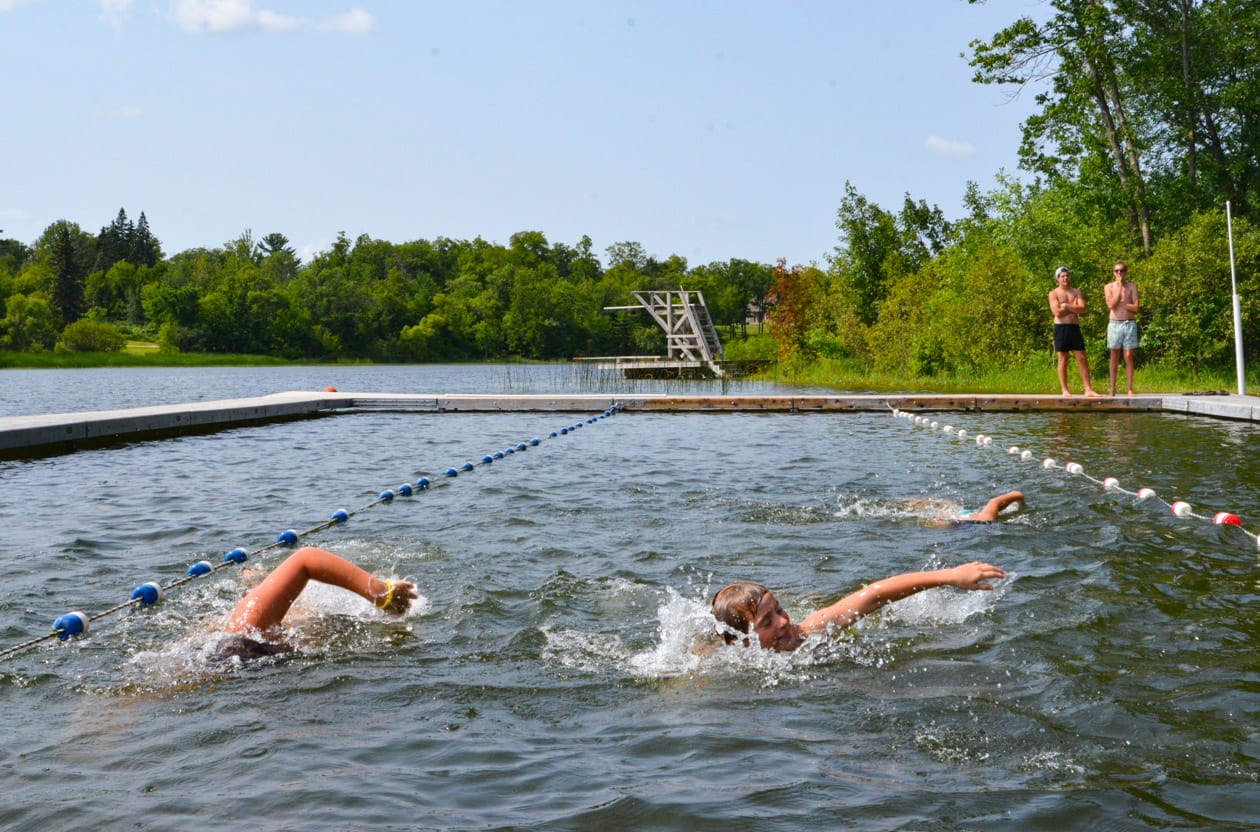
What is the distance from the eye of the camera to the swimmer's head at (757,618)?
16.4ft

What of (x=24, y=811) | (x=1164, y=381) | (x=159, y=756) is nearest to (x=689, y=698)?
(x=159, y=756)

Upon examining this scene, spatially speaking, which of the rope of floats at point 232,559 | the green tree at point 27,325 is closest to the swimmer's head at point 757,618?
the rope of floats at point 232,559

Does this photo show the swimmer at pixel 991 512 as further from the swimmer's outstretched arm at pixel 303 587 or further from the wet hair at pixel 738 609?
the swimmer's outstretched arm at pixel 303 587

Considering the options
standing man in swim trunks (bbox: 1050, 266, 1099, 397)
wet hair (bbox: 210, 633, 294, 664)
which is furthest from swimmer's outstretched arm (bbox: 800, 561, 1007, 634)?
standing man in swim trunks (bbox: 1050, 266, 1099, 397)

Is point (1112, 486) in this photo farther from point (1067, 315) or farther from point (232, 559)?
point (1067, 315)

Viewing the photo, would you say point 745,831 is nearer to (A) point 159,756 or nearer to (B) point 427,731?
(B) point 427,731

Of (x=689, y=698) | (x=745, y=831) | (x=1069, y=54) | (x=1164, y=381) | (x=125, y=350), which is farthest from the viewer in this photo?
A: (x=125, y=350)

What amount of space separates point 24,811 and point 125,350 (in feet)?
324

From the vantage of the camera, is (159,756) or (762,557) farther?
(762,557)

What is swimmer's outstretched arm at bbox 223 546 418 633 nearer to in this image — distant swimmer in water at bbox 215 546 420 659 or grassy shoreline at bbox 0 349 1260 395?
distant swimmer in water at bbox 215 546 420 659

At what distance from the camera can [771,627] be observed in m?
5.00

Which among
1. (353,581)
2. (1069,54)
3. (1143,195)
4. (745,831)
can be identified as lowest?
(745,831)

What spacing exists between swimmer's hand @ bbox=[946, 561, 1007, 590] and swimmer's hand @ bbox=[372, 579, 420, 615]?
2371mm

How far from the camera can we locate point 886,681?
191 inches
